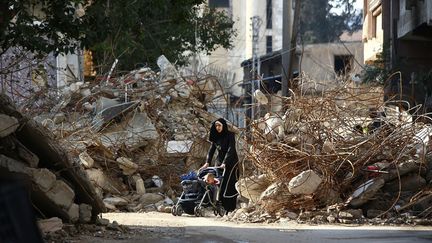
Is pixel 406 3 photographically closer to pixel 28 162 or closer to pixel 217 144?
pixel 217 144

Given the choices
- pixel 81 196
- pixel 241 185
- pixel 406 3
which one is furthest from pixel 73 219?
pixel 406 3

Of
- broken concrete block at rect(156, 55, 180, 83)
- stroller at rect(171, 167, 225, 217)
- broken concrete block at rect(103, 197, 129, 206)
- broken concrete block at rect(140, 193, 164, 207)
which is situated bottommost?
broken concrete block at rect(140, 193, 164, 207)

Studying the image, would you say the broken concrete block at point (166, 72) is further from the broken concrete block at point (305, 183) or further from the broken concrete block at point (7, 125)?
the broken concrete block at point (7, 125)

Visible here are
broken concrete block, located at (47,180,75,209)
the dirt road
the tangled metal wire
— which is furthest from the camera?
the tangled metal wire

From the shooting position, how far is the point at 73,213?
10281 millimetres

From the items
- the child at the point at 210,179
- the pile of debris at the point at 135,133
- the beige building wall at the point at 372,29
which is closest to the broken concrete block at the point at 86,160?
the pile of debris at the point at 135,133

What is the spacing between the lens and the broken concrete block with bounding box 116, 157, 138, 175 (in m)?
18.2

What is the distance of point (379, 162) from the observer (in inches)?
535

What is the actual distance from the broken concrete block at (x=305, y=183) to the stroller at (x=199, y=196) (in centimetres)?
207

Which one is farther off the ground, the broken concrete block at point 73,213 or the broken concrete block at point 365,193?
the broken concrete block at point 73,213

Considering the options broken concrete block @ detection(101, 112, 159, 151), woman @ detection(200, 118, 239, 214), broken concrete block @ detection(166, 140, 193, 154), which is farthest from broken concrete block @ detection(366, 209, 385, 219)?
broken concrete block @ detection(101, 112, 159, 151)

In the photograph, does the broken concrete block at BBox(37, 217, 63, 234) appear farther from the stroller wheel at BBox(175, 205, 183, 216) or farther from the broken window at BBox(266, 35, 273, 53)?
the broken window at BBox(266, 35, 273, 53)

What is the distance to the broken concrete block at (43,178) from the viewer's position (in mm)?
9539

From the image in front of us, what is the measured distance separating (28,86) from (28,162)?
10.6 meters
